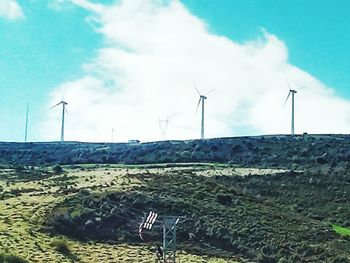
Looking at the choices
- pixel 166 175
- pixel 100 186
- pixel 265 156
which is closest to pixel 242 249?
pixel 100 186

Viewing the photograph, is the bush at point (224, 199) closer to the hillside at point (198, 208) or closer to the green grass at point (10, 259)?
the hillside at point (198, 208)

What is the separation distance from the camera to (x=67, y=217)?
6838cm

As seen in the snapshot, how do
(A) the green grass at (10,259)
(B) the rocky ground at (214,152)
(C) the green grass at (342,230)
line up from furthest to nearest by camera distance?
(B) the rocky ground at (214,152)
(C) the green grass at (342,230)
(A) the green grass at (10,259)

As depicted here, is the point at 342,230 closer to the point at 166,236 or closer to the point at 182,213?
the point at 182,213

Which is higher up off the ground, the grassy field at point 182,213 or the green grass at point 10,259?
the grassy field at point 182,213

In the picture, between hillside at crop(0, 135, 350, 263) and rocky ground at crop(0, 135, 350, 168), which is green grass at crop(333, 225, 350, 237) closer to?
hillside at crop(0, 135, 350, 263)

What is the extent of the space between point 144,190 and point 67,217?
510 inches

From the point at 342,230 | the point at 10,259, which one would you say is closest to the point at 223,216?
the point at 342,230

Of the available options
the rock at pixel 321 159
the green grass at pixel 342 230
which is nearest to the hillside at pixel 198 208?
the green grass at pixel 342 230

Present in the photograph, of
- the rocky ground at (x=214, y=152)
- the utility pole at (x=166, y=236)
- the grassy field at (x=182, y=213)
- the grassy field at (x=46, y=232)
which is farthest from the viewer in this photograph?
the rocky ground at (x=214, y=152)

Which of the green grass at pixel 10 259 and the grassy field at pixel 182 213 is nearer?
the green grass at pixel 10 259

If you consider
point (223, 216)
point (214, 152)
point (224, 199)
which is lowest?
point (223, 216)

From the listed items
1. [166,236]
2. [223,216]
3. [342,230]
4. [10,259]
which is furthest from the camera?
[342,230]

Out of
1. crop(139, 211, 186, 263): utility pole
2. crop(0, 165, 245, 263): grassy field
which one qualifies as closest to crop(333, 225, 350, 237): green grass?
crop(0, 165, 245, 263): grassy field
